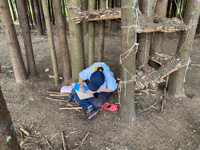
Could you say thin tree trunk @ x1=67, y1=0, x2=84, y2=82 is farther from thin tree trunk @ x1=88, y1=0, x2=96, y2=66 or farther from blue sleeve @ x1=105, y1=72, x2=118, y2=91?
blue sleeve @ x1=105, y1=72, x2=118, y2=91

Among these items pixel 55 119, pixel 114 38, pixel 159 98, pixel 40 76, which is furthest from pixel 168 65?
pixel 114 38

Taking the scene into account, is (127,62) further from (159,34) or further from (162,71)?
(159,34)

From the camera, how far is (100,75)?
2.63 m

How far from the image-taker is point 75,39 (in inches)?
116

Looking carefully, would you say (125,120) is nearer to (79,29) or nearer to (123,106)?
(123,106)

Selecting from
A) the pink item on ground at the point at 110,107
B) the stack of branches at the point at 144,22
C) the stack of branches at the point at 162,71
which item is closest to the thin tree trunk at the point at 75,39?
the stack of branches at the point at 144,22

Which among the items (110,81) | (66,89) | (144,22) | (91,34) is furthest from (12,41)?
(144,22)

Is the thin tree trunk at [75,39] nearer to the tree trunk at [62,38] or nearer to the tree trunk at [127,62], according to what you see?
the tree trunk at [62,38]

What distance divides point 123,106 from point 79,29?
156 cm

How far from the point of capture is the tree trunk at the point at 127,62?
1976mm

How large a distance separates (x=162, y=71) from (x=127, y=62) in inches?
31.2

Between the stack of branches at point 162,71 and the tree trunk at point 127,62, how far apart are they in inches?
11.3

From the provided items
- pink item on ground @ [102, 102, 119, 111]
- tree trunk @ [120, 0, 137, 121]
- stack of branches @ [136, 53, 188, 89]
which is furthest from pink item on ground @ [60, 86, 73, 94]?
stack of branches @ [136, 53, 188, 89]

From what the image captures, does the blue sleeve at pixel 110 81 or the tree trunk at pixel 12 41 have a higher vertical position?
the tree trunk at pixel 12 41
